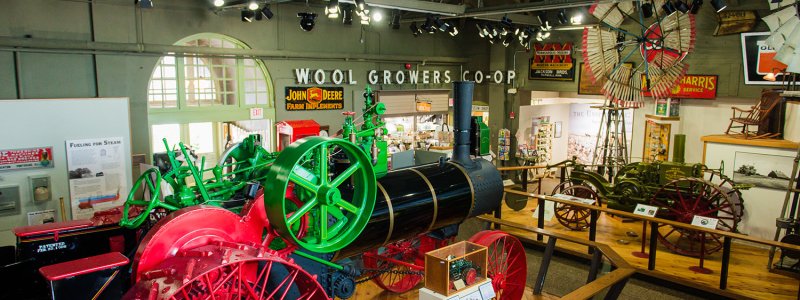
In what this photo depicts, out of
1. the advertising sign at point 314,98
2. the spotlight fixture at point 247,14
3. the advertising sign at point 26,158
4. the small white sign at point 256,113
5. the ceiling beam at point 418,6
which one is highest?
the ceiling beam at point 418,6

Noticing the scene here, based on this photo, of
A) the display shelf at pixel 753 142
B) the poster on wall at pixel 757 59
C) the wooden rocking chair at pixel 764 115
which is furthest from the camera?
the poster on wall at pixel 757 59

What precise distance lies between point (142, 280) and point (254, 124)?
701 centimetres

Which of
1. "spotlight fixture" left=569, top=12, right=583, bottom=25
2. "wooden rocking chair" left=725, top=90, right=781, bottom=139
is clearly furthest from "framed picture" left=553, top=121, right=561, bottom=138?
"wooden rocking chair" left=725, top=90, right=781, bottom=139

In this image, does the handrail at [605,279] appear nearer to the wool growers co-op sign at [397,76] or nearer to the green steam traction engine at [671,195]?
the green steam traction engine at [671,195]

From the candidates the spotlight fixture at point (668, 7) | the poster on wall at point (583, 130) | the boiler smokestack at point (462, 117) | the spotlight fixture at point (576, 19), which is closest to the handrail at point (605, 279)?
the boiler smokestack at point (462, 117)

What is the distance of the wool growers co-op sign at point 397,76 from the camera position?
423 inches

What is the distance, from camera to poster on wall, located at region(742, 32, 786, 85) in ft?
30.0

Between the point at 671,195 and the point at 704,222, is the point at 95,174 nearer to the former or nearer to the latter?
the point at 704,222

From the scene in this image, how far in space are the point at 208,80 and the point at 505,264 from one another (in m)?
6.11

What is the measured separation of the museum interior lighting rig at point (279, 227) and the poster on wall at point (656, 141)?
581cm

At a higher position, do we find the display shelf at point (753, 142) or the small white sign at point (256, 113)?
the small white sign at point (256, 113)

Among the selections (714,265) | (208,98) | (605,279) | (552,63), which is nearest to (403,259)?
(605,279)

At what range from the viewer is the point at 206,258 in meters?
3.35

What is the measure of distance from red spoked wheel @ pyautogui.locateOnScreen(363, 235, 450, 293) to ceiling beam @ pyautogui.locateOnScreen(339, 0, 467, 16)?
332cm
